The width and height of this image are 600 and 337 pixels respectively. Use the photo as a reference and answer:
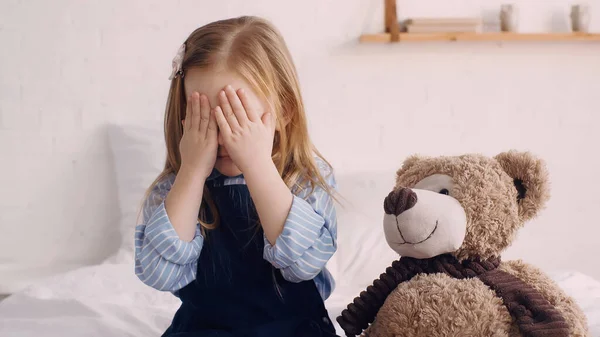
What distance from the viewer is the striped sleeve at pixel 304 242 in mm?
944

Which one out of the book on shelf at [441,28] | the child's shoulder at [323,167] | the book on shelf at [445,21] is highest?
the book on shelf at [445,21]

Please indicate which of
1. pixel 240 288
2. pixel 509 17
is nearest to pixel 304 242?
pixel 240 288

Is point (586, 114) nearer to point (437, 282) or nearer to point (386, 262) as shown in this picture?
point (386, 262)

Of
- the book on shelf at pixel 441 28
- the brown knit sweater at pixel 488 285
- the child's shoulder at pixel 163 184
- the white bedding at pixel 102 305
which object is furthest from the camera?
the book on shelf at pixel 441 28

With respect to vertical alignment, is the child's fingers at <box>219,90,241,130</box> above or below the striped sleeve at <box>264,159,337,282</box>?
above

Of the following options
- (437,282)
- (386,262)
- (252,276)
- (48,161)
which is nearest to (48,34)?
(48,161)

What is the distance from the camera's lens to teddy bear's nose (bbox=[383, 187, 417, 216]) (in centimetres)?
84

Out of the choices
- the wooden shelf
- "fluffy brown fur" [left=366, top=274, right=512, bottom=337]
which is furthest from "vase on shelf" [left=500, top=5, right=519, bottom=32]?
"fluffy brown fur" [left=366, top=274, right=512, bottom=337]

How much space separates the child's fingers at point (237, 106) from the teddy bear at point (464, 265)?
0.78 feet

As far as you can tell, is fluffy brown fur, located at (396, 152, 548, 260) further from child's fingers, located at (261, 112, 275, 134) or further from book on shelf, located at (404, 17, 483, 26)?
book on shelf, located at (404, 17, 483, 26)

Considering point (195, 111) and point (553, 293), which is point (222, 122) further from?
point (553, 293)

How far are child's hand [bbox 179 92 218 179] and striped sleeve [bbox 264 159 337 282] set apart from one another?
5.5 inches

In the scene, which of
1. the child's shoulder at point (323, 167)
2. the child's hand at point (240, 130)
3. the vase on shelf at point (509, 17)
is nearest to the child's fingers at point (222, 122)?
the child's hand at point (240, 130)

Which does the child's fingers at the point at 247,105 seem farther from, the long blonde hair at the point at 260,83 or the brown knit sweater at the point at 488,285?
the brown knit sweater at the point at 488,285
